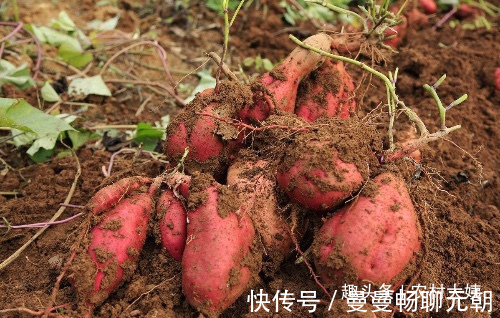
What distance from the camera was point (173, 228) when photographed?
5.31 feet

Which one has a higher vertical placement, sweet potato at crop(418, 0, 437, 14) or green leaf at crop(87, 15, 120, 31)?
sweet potato at crop(418, 0, 437, 14)

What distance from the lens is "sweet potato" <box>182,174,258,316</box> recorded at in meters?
1.46

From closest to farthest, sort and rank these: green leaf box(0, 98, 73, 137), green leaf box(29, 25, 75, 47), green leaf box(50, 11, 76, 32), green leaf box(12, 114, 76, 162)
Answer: green leaf box(0, 98, 73, 137), green leaf box(12, 114, 76, 162), green leaf box(29, 25, 75, 47), green leaf box(50, 11, 76, 32)

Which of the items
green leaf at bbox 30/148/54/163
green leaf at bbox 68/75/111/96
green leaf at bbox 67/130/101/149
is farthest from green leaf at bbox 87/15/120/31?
green leaf at bbox 30/148/54/163

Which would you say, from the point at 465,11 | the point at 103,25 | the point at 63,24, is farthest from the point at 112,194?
the point at 465,11

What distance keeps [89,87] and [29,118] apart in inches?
28.6

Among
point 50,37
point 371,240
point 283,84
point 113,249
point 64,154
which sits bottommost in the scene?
point 64,154

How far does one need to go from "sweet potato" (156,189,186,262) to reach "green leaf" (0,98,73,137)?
687 millimetres

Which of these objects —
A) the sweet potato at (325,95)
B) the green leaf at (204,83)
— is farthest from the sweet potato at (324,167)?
the green leaf at (204,83)

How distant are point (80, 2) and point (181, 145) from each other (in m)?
2.58

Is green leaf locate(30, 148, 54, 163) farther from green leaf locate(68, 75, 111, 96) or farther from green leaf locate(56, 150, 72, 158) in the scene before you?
green leaf locate(68, 75, 111, 96)

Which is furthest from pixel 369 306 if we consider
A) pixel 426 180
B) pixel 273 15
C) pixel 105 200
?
pixel 273 15

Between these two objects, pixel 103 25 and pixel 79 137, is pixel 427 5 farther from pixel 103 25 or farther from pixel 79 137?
pixel 79 137

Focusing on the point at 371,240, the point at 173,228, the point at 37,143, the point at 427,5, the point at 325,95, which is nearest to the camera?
the point at 371,240
